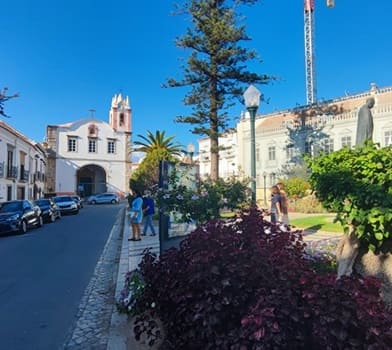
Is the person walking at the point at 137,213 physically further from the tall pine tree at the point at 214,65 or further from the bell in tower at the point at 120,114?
the bell in tower at the point at 120,114

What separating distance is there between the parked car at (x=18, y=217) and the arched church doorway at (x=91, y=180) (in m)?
39.6

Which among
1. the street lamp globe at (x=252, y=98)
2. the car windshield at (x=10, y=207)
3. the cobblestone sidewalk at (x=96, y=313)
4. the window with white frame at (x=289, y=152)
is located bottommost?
the cobblestone sidewalk at (x=96, y=313)

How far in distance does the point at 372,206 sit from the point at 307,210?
17369mm

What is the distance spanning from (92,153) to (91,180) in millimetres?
5330

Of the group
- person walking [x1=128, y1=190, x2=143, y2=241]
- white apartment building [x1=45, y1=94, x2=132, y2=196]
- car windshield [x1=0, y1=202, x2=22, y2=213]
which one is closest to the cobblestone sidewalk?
person walking [x1=128, y1=190, x2=143, y2=241]

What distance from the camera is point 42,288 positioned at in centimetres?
685

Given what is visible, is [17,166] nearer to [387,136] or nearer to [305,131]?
[305,131]

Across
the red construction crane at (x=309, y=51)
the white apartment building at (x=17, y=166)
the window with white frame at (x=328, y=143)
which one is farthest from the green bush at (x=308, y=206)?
the red construction crane at (x=309, y=51)

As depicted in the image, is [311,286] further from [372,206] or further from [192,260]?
A: [372,206]

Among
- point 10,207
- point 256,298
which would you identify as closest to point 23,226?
point 10,207

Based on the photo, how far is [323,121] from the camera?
39.4 m

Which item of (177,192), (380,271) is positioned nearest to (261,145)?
(177,192)

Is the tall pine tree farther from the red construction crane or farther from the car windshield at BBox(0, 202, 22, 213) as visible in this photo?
the red construction crane

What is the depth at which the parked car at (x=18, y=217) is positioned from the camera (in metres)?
15.5
